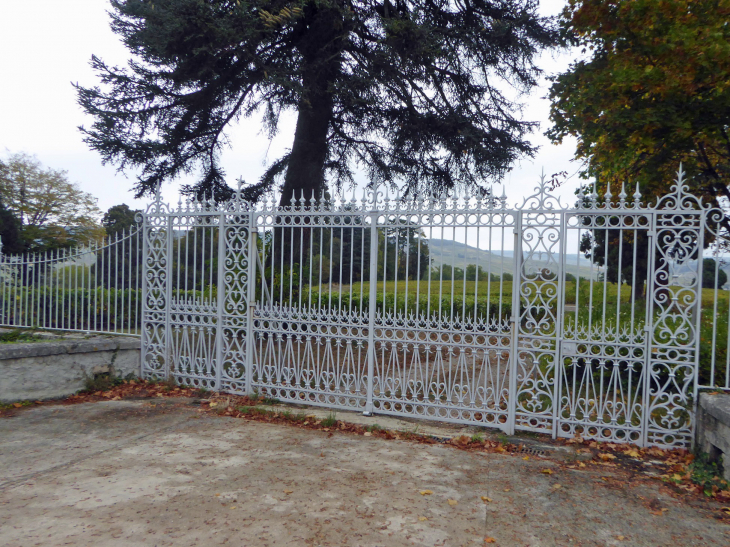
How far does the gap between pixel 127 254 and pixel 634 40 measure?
8.02 metres

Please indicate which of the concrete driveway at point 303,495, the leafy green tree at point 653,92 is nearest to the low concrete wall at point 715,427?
the concrete driveway at point 303,495

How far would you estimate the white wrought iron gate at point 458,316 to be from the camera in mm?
5523

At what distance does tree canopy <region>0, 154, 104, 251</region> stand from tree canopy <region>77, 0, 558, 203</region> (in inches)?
566

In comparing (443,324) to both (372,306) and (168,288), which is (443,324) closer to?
(372,306)

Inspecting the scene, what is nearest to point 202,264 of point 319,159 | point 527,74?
point 319,159

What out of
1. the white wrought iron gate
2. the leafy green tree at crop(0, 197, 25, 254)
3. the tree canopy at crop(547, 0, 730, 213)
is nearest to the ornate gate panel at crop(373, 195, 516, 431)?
the white wrought iron gate

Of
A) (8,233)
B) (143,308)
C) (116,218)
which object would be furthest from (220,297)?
(116,218)

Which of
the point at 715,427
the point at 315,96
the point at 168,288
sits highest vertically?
the point at 315,96

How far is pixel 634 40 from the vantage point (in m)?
7.38

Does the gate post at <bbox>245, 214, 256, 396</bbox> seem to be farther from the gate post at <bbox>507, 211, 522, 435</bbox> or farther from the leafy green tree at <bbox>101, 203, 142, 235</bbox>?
the leafy green tree at <bbox>101, 203, 142, 235</bbox>

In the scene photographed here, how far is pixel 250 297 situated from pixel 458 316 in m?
2.85

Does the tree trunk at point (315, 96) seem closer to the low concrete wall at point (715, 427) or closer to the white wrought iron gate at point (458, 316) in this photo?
the white wrought iron gate at point (458, 316)

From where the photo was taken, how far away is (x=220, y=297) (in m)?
7.49

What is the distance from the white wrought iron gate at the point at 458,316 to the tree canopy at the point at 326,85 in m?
4.01
